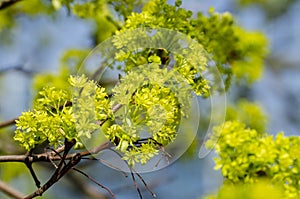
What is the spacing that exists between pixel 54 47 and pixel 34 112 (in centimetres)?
331

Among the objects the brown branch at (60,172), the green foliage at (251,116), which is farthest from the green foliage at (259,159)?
the green foliage at (251,116)

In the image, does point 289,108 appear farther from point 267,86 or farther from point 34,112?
point 34,112

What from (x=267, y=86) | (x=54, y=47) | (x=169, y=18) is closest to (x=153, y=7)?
(x=169, y=18)

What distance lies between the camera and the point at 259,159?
124 centimetres

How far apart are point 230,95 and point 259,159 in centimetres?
132

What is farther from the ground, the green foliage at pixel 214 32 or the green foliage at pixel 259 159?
the green foliage at pixel 214 32

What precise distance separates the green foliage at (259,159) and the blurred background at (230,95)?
36.6 inches

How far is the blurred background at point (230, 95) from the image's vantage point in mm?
2902

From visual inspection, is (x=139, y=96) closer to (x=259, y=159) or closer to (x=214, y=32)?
(x=259, y=159)

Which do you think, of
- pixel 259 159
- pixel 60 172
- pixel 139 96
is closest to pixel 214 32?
pixel 259 159

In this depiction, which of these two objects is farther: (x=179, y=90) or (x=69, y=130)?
(x=179, y=90)

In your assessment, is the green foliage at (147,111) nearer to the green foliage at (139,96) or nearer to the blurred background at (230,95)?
the green foliage at (139,96)

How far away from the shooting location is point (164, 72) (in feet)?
3.74

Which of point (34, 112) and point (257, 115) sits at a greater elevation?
point (257, 115)
